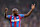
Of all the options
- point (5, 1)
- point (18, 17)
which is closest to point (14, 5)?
point (5, 1)

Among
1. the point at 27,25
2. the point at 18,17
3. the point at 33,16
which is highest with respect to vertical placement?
the point at 18,17

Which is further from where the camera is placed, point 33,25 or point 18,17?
point 33,25

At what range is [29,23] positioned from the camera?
584 centimetres

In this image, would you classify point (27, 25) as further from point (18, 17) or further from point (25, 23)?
point (18, 17)

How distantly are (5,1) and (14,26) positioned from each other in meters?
3.30

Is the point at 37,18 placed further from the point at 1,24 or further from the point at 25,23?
the point at 1,24

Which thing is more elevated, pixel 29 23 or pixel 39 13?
pixel 39 13

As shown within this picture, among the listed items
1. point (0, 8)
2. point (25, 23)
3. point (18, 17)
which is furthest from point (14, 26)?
point (0, 8)

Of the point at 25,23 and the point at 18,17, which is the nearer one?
the point at 18,17

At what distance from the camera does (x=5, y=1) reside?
6164 mm

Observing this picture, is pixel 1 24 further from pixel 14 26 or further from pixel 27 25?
pixel 14 26

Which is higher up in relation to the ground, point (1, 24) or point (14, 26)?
point (14, 26)

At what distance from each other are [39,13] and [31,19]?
0.50m

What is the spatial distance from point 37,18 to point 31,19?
0.96ft
